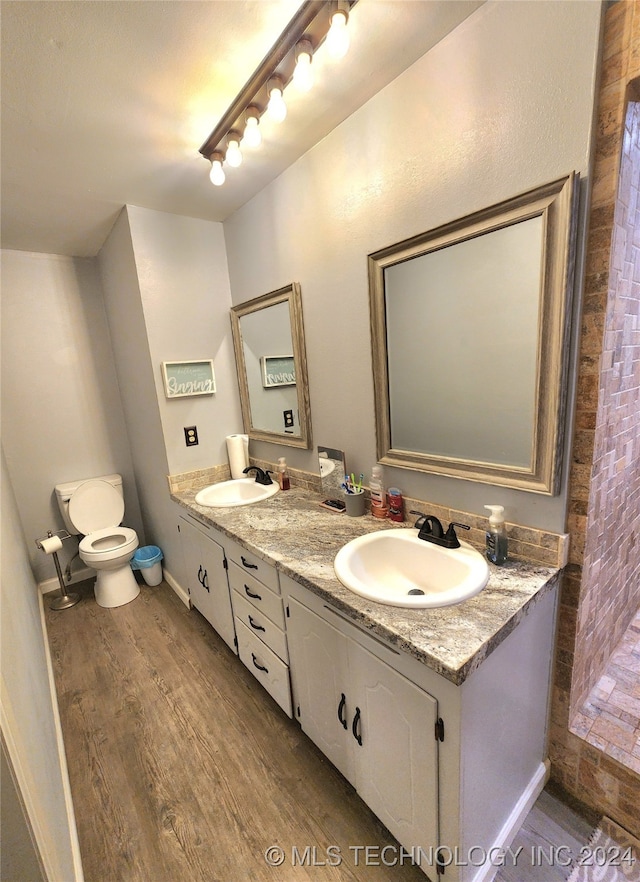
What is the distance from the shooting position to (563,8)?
883mm

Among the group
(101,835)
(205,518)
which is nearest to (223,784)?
(101,835)

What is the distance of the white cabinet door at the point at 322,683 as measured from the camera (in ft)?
3.77

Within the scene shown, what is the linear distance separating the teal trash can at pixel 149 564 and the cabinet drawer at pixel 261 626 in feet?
3.97

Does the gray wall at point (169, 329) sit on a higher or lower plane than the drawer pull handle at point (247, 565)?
higher

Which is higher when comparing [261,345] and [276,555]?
[261,345]

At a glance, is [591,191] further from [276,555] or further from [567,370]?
[276,555]

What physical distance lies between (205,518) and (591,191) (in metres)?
1.83

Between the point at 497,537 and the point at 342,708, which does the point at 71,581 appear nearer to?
the point at 342,708

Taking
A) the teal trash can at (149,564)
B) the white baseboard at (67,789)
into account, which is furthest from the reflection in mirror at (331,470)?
the teal trash can at (149,564)

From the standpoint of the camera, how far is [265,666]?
158 cm

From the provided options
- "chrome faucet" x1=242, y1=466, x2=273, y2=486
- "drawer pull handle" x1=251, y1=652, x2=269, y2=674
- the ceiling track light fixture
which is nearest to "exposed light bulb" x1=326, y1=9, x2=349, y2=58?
the ceiling track light fixture

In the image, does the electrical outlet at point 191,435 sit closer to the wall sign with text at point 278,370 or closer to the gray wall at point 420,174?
the wall sign with text at point 278,370

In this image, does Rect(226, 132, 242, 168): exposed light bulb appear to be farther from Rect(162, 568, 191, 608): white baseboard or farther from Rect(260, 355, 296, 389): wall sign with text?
Result: Rect(162, 568, 191, 608): white baseboard

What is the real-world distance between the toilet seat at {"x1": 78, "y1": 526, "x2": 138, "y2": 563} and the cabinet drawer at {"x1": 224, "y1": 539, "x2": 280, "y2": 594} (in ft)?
3.61
